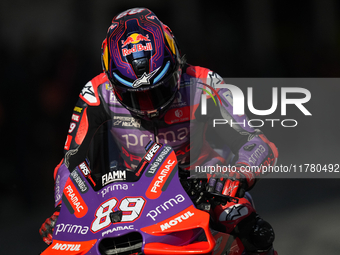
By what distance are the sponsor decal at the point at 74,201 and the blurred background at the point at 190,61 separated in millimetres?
2459

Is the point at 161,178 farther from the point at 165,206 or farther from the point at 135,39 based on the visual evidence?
the point at 135,39

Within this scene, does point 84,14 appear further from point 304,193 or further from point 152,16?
point 304,193

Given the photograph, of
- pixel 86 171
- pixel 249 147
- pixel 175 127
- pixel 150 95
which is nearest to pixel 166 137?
pixel 175 127

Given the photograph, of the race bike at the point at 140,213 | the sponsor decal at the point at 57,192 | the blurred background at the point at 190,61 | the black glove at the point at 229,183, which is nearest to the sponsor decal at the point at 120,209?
the race bike at the point at 140,213

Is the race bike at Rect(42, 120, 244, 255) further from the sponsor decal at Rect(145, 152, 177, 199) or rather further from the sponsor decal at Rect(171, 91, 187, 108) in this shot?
the sponsor decal at Rect(171, 91, 187, 108)

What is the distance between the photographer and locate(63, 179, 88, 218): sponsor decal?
1716 mm

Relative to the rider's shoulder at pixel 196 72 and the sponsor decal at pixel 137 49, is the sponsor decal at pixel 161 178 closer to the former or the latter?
the sponsor decal at pixel 137 49

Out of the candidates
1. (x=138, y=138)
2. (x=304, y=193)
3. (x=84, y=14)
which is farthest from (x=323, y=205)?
(x=84, y=14)

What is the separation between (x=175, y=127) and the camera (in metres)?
2.76

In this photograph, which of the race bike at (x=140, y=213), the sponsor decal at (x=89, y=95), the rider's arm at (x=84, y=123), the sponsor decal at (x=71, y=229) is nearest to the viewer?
the race bike at (x=140, y=213)

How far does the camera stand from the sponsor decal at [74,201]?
5.63 feet

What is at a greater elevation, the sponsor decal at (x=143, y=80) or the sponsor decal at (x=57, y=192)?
the sponsor decal at (x=143, y=80)

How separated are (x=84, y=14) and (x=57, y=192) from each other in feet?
11.6

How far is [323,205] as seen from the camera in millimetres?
4535
